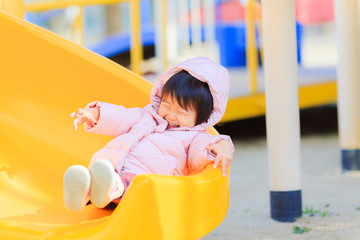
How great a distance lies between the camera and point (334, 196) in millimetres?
2455

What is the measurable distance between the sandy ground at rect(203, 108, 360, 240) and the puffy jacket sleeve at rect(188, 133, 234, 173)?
45cm

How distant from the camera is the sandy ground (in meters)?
1.98

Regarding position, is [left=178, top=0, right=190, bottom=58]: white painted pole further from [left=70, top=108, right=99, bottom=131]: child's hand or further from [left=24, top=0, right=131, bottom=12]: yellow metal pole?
[left=70, top=108, right=99, bottom=131]: child's hand

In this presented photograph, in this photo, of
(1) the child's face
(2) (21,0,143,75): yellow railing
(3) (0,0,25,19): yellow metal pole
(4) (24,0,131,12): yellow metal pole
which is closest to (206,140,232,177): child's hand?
(1) the child's face

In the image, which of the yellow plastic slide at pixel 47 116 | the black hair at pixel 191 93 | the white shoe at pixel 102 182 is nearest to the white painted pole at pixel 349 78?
the yellow plastic slide at pixel 47 116

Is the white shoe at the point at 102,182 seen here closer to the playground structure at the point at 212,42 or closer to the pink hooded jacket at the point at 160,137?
the pink hooded jacket at the point at 160,137

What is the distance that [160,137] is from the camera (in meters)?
1.64

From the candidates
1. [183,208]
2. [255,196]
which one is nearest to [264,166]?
[255,196]

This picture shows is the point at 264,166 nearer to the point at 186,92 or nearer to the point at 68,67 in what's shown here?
the point at 68,67

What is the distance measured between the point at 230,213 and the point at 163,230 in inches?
39.0

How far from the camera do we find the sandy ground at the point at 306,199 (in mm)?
1979

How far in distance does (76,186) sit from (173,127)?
1.48ft

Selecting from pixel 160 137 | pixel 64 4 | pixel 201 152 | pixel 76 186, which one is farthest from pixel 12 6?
pixel 64 4

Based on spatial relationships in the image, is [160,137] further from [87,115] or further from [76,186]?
[76,186]
